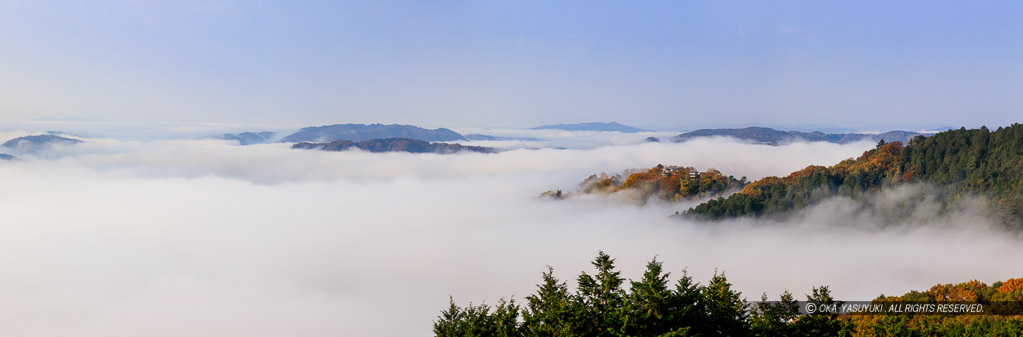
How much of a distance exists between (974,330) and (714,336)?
14.4 m

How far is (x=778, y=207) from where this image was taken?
9919 centimetres

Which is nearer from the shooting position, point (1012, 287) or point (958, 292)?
point (1012, 287)

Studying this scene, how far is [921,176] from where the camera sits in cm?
9225

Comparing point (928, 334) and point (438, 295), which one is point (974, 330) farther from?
point (438, 295)

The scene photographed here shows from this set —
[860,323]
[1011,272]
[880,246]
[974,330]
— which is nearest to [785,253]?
[880,246]

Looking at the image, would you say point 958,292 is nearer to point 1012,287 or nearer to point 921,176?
point 1012,287

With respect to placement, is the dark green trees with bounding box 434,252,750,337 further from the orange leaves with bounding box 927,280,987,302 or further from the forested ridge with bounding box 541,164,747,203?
the forested ridge with bounding box 541,164,747,203

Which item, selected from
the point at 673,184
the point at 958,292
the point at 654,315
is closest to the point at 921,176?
the point at 673,184

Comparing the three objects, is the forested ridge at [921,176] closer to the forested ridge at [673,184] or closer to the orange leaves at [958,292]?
the forested ridge at [673,184]

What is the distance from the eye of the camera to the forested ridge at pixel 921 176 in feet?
261

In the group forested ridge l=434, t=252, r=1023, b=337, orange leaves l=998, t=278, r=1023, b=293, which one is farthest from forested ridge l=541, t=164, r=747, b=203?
forested ridge l=434, t=252, r=1023, b=337

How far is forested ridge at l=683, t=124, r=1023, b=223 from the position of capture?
79.7 metres

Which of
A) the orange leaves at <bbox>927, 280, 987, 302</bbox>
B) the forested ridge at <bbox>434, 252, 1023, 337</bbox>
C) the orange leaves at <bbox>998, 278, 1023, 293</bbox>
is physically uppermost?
the forested ridge at <bbox>434, 252, 1023, 337</bbox>

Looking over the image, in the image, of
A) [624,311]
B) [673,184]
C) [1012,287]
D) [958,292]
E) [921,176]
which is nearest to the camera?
[624,311]
